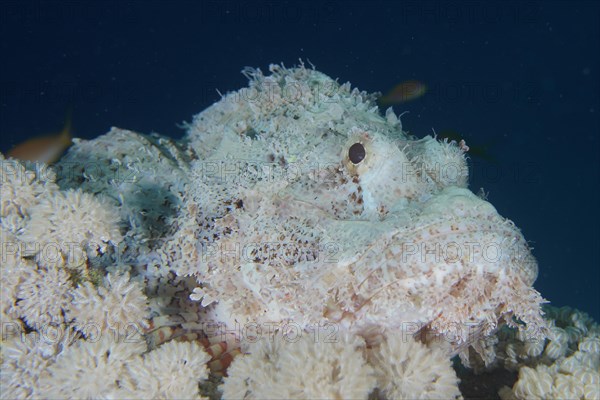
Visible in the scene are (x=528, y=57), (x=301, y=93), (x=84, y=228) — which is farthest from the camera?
(x=528, y=57)

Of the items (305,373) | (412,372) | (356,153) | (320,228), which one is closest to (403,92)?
(356,153)

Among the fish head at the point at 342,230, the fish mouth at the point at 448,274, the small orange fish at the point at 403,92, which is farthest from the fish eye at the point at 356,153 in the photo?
the small orange fish at the point at 403,92

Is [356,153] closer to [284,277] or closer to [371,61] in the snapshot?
[284,277]

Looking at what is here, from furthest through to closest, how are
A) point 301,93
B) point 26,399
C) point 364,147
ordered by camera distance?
point 301,93
point 364,147
point 26,399

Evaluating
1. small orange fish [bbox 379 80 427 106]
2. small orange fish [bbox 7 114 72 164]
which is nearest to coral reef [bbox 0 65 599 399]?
small orange fish [bbox 7 114 72 164]

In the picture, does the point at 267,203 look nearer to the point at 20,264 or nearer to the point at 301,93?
the point at 301,93

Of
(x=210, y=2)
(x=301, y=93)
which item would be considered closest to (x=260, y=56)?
(x=210, y=2)
